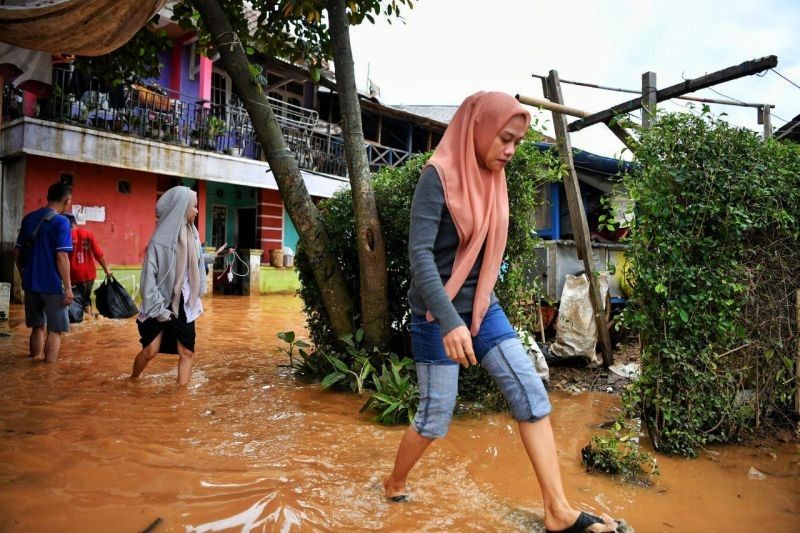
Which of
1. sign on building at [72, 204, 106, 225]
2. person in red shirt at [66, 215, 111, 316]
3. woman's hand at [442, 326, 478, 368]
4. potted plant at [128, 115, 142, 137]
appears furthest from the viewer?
sign on building at [72, 204, 106, 225]

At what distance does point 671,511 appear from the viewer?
8.96 feet

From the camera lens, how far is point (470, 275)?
2.46 m

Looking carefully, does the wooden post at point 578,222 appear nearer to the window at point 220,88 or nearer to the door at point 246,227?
the door at point 246,227

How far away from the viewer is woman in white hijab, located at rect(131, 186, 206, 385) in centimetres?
454

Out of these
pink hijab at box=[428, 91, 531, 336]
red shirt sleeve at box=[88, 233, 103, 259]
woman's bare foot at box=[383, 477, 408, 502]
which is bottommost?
woman's bare foot at box=[383, 477, 408, 502]

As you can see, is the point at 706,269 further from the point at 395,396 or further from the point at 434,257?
the point at 395,396

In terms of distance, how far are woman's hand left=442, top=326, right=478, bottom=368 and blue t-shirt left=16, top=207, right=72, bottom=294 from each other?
15.4 ft

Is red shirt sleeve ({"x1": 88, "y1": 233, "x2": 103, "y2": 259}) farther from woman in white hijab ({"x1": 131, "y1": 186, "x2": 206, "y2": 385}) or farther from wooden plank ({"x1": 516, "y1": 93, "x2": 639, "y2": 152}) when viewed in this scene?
wooden plank ({"x1": 516, "y1": 93, "x2": 639, "y2": 152})

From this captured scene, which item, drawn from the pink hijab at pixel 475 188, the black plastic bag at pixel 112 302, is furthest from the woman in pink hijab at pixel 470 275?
the black plastic bag at pixel 112 302

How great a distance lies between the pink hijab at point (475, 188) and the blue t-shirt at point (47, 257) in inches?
178

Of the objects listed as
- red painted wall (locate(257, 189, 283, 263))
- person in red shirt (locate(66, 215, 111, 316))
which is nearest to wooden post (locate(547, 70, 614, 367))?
person in red shirt (locate(66, 215, 111, 316))

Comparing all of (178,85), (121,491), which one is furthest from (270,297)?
(121,491)

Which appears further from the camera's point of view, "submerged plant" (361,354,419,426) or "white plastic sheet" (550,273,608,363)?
"white plastic sheet" (550,273,608,363)

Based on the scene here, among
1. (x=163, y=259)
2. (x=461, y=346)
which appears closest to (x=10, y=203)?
(x=163, y=259)
